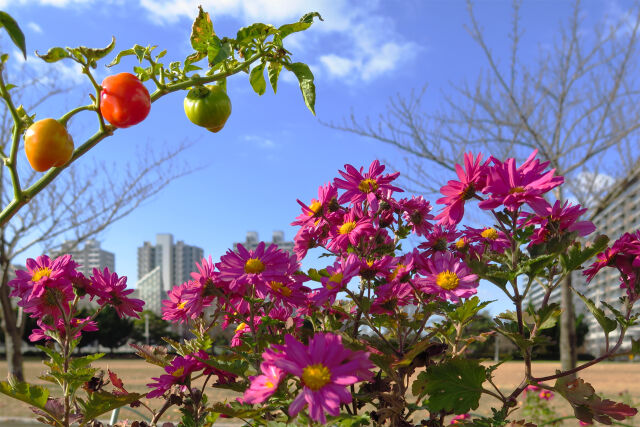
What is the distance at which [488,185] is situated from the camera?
1.19 metres

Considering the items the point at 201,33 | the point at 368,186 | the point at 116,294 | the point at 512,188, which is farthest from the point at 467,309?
the point at 116,294

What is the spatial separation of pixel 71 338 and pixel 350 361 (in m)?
1.05

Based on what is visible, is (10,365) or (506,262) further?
(10,365)

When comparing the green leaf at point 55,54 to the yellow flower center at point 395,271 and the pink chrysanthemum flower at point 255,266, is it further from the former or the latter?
the yellow flower center at point 395,271

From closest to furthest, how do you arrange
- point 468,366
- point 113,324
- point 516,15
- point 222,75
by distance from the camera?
1. point 222,75
2. point 468,366
3. point 516,15
4. point 113,324

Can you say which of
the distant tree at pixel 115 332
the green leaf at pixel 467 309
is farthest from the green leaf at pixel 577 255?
the distant tree at pixel 115 332

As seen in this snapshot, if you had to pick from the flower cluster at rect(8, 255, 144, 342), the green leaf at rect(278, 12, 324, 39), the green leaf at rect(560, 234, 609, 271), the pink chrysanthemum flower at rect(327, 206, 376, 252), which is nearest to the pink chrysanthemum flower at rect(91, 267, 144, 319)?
the flower cluster at rect(8, 255, 144, 342)

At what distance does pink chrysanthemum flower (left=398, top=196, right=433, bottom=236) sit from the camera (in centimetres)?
151

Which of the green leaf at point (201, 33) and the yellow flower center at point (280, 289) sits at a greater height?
the green leaf at point (201, 33)

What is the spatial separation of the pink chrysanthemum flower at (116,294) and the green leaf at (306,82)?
0.94m

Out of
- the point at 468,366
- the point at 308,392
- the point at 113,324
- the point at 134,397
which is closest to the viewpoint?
the point at 308,392

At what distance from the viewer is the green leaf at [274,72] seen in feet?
3.65


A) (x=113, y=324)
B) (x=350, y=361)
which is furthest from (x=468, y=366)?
(x=113, y=324)

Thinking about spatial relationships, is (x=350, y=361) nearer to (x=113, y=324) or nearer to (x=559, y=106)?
(x=559, y=106)
